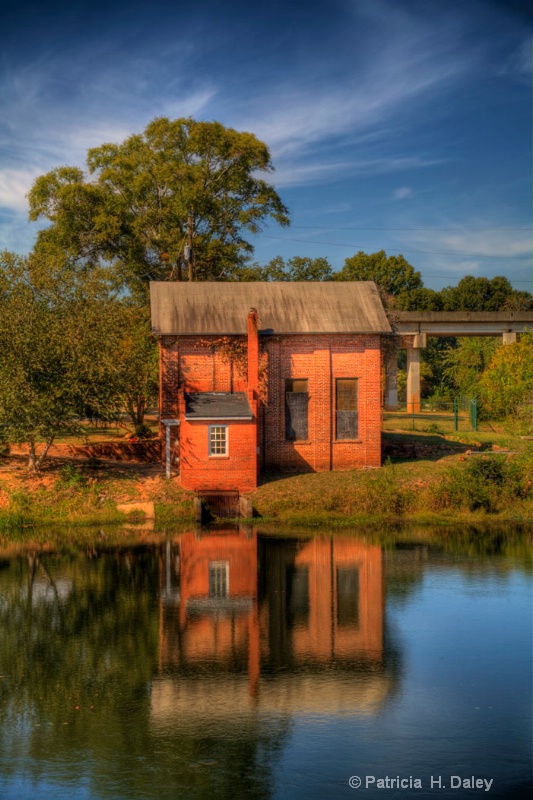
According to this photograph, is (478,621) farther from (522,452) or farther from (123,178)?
(123,178)


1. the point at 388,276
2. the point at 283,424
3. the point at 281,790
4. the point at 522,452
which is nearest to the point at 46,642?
the point at 281,790

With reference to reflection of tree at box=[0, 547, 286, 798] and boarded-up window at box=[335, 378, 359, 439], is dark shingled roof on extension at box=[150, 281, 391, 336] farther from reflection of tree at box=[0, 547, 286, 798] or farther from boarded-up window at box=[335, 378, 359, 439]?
reflection of tree at box=[0, 547, 286, 798]

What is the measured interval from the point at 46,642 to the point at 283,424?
19.7m

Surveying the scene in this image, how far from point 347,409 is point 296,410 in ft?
7.16

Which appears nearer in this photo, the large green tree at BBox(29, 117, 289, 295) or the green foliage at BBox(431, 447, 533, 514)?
the green foliage at BBox(431, 447, 533, 514)

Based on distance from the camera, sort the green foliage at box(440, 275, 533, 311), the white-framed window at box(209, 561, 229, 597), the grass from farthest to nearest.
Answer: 1. the green foliage at box(440, 275, 533, 311)
2. the grass
3. the white-framed window at box(209, 561, 229, 597)

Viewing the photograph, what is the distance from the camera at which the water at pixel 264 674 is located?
11711mm

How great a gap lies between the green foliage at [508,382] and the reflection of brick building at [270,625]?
26.4m

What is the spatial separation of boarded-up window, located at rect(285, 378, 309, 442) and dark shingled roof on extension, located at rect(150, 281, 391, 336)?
2329 mm

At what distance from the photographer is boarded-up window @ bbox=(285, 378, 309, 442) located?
36.3m

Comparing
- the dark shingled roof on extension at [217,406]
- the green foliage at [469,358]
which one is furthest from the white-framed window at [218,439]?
the green foliage at [469,358]

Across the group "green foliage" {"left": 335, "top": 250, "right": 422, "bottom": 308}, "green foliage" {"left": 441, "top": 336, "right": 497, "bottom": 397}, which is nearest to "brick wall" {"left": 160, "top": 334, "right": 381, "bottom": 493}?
"green foliage" {"left": 441, "top": 336, "right": 497, "bottom": 397}

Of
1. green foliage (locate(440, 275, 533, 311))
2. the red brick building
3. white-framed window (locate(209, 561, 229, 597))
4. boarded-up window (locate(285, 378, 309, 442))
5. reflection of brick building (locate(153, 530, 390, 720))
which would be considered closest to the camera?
reflection of brick building (locate(153, 530, 390, 720))

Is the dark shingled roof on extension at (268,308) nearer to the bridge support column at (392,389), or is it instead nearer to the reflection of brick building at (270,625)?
the reflection of brick building at (270,625)
